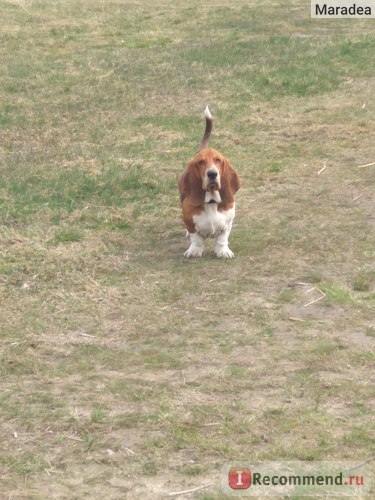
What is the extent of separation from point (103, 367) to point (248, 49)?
35.1 ft

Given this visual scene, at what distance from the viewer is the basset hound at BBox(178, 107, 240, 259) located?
7.20 metres

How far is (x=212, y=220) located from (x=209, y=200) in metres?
0.15

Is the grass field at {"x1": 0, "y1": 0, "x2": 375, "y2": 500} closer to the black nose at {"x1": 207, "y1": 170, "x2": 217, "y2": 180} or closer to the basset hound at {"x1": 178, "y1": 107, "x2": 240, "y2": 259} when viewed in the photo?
the basset hound at {"x1": 178, "y1": 107, "x2": 240, "y2": 259}

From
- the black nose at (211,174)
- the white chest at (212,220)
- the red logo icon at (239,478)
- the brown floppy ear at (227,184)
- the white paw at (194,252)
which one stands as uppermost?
the black nose at (211,174)

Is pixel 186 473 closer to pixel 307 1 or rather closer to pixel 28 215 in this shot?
pixel 28 215

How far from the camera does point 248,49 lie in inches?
613

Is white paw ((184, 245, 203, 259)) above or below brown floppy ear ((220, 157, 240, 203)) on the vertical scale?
below

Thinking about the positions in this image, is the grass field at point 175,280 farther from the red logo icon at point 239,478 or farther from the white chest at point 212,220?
the white chest at point 212,220

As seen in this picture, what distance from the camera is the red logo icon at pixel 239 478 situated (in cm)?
436

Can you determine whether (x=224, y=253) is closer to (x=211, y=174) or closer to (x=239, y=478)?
(x=211, y=174)

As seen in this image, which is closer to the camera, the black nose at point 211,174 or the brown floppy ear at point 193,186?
the black nose at point 211,174

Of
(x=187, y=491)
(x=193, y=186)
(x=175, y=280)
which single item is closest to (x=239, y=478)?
(x=187, y=491)

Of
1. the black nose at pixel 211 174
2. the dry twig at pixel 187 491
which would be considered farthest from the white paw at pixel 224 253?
the dry twig at pixel 187 491

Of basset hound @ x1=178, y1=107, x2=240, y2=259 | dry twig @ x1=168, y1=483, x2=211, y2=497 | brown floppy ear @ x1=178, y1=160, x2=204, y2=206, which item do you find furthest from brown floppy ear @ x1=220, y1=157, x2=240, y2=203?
dry twig @ x1=168, y1=483, x2=211, y2=497
